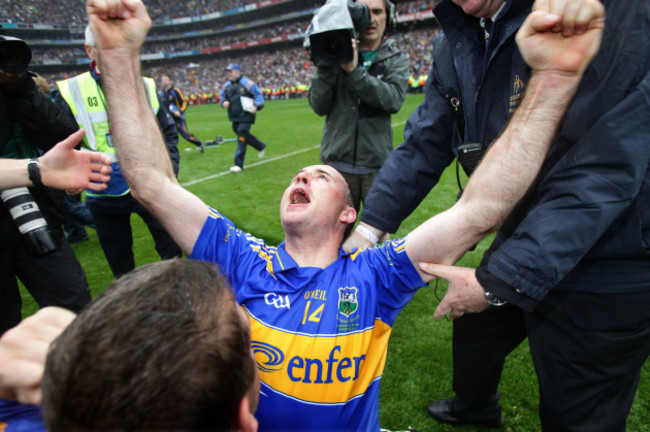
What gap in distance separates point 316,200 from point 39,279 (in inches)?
74.6

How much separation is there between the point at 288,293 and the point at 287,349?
0.27 metres

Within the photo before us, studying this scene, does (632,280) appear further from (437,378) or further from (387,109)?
(387,109)

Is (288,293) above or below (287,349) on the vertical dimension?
above

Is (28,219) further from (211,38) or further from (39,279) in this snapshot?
(211,38)

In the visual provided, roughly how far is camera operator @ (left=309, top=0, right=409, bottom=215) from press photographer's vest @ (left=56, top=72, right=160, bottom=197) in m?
1.70

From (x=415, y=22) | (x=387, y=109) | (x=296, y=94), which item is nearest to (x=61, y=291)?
(x=387, y=109)

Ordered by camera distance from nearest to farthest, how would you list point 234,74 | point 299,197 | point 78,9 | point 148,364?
point 148,364, point 299,197, point 234,74, point 78,9

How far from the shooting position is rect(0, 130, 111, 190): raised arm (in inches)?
83.4

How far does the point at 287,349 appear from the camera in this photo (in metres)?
1.65

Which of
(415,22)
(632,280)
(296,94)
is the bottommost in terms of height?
(296,94)

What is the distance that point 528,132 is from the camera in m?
1.46

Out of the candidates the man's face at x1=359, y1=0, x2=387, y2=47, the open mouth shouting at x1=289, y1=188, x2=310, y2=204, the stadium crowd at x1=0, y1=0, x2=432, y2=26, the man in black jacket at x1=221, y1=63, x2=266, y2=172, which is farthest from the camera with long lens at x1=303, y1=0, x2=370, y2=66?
the stadium crowd at x1=0, y1=0, x2=432, y2=26

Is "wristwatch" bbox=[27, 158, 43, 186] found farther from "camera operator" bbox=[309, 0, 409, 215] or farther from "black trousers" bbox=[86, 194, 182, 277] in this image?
"camera operator" bbox=[309, 0, 409, 215]

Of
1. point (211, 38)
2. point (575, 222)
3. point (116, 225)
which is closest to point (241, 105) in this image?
point (116, 225)
